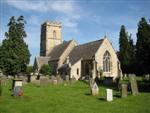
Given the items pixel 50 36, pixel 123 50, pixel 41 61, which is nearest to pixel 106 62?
pixel 123 50

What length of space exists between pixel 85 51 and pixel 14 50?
13.8 metres

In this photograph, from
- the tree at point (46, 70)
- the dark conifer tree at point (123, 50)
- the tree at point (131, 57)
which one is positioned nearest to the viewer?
the tree at point (46, 70)

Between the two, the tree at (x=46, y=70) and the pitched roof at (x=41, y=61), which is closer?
the tree at (x=46, y=70)

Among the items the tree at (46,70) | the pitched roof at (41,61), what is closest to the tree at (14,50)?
the tree at (46,70)

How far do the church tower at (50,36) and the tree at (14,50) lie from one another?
20796 mm

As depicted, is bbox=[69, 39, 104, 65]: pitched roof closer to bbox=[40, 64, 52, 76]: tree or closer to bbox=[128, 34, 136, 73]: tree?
bbox=[40, 64, 52, 76]: tree

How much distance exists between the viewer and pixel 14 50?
5312cm

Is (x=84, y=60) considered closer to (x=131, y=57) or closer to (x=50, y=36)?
(x=131, y=57)

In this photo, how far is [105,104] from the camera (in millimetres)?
17047

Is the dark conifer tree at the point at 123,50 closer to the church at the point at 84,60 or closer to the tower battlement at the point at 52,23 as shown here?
the church at the point at 84,60

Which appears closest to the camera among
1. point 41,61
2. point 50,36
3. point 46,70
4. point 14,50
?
point 14,50

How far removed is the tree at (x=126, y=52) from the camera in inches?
2513

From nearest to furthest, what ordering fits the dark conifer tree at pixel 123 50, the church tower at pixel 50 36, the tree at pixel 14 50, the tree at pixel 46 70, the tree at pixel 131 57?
the tree at pixel 14 50 → the tree at pixel 46 70 → the tree at pixel 131 57 → the dark conifer tree at pixel 123 50 → the church tower at pixel 50 36

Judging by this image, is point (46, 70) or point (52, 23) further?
point (52, 23)
